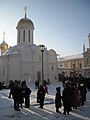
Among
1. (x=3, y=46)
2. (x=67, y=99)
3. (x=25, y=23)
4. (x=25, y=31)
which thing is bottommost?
(x=67, y=99)

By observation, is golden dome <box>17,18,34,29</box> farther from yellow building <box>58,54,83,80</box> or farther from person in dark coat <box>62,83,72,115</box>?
person in dark coat <box>62,83,72,115</box>

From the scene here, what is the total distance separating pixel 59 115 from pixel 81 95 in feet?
10.7

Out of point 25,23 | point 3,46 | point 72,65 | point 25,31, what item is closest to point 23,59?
point 25,31

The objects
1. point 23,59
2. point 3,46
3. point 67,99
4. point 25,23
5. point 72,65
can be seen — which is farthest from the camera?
A: point 72,65

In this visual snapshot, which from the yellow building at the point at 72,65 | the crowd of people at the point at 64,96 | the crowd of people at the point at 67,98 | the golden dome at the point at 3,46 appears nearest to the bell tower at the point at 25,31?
the golden dome at the point at 3,46

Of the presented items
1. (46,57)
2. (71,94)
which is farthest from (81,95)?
(46,57)

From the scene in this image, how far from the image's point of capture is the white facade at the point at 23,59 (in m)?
39.8

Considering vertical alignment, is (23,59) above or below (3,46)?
below

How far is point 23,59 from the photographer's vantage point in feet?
133

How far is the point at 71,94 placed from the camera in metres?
10.4

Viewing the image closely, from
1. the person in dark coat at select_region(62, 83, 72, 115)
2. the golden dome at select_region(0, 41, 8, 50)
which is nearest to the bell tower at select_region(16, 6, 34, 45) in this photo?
the golden dome at select_region(0, 41, 8, 50)

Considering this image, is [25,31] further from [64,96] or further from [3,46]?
[64,96]

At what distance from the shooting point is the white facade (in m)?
39.8

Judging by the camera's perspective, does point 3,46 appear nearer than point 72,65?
Yes
